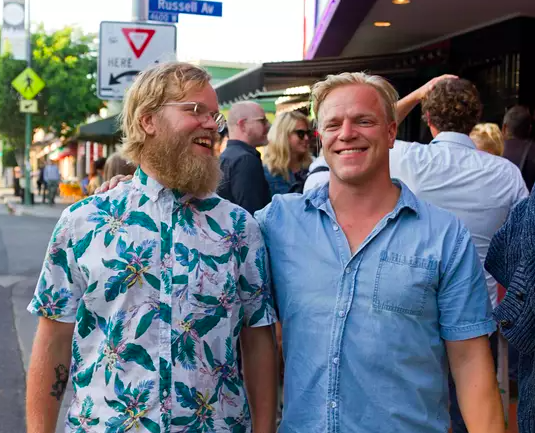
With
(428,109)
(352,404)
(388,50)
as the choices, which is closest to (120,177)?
(352,404)

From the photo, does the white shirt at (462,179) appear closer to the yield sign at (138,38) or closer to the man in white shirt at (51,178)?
the yield sign at (138,38)

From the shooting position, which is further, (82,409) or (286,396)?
(286,396)

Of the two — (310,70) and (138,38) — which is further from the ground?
(138,38)

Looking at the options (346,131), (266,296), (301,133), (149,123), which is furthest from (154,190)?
(301,133)

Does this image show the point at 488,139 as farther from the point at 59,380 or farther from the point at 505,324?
the point at 59,380

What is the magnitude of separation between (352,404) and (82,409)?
2.44ft

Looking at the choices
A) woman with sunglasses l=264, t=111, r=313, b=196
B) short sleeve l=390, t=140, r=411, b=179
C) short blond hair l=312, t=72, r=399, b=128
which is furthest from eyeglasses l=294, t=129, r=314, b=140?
short blond hair l=312, t=72, r=399, b=128

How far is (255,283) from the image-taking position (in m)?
2.25

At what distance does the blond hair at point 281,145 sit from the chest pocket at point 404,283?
3676 millimetres

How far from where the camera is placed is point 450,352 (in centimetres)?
221

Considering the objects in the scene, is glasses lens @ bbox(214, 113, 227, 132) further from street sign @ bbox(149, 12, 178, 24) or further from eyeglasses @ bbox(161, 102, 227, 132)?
street sign @ bbox(149, 12, 178, 24)

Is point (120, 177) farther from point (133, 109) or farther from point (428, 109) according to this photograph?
point (428, 109)

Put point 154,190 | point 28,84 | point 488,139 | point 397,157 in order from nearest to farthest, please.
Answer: point 154,190
point 397,157
point 488,139
point 28,84

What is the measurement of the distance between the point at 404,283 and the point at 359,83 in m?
0.61
